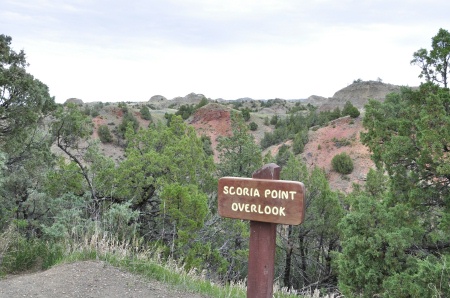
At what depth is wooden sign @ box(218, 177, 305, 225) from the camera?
354 centimetres

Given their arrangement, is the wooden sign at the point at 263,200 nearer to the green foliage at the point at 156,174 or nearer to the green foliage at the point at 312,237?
the green foliage at the point at 156,174

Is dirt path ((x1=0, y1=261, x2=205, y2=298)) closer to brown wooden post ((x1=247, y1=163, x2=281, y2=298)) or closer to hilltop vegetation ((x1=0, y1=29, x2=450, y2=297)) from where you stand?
hilltop vegetation ((x1=0, y1=29, x2=450, y2=297))

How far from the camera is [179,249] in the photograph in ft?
33.9

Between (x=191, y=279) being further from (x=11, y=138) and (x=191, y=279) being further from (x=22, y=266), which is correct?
(x=11, y=138)

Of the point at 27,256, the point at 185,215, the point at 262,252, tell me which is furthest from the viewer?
the point at 185,215

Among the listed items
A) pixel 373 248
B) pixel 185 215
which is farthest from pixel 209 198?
pixel 373 248

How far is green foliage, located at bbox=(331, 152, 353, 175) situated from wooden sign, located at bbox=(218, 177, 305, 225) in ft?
105

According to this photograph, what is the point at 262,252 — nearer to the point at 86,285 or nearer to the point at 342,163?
the point at 86,285

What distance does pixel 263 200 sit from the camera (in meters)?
3.69

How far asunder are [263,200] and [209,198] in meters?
9.72

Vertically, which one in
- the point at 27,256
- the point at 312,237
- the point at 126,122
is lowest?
the point at 312,237

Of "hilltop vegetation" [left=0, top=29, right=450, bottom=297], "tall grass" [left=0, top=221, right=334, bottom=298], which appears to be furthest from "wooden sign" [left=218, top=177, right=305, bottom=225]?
"hilltop vegetation" [left=0, top=29, right=450, bottom=297]

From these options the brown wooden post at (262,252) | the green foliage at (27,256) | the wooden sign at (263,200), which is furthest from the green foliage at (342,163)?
the wooden sign at (263,200)

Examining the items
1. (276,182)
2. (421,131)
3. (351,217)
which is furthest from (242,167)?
(276,182)
